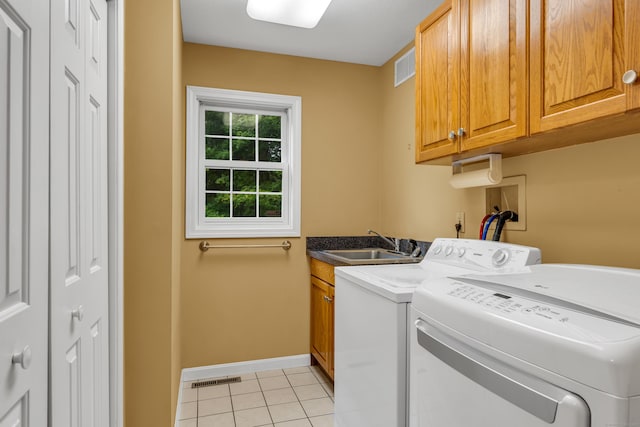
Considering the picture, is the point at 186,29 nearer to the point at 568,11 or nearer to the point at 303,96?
the point at 303,96

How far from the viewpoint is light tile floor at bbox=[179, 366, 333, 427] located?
89.0 inches

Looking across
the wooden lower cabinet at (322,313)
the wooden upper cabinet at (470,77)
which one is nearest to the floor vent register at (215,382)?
the wooden lower cabinet at (322,313)

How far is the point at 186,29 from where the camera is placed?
8.61 feet

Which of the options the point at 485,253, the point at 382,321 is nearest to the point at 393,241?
the point at 485,253

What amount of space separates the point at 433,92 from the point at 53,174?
169 centimetres

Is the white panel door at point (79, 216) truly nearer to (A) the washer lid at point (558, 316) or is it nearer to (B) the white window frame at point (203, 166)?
(A) the washer lid at point (558, 316)

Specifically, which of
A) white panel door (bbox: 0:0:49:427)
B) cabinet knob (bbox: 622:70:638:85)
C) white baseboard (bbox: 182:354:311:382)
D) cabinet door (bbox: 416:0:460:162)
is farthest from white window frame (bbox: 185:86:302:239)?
cabinet knob (bbox: 622:70:638:85)

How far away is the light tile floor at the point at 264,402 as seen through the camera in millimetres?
2262

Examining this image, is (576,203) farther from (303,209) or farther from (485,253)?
(303,209)

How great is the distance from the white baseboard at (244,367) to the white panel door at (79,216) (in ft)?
4.39

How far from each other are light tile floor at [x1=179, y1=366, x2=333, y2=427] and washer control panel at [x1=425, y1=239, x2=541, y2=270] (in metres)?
1.25

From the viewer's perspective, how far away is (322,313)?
9.07 ft

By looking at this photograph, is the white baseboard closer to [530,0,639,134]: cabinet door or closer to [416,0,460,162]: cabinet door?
[416,0,460,162]: cabinet door

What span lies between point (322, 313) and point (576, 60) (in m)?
2.16
